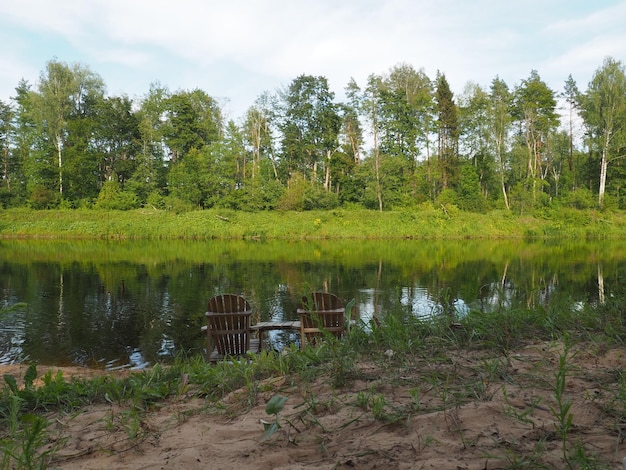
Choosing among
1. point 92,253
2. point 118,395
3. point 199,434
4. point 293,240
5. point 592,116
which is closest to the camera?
point 199,434

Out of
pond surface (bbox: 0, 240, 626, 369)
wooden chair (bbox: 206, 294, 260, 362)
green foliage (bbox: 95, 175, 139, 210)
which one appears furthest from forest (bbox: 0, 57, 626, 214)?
wooden chair (bbox: 206, 294, 260, 362)

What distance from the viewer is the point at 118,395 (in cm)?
332

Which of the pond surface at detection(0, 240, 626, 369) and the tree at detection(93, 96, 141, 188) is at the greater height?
the tree at detection(93, 96, 141, 188)

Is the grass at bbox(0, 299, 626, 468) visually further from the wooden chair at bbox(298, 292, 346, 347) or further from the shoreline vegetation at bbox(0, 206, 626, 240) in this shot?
the shoreline vegetation at bbox(0, 206, 626, 240)

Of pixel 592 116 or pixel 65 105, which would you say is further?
pixel 65 105

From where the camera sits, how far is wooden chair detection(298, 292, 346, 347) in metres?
6.40

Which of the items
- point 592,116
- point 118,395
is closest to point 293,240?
point 592,116

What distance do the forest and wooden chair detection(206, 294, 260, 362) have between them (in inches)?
1267

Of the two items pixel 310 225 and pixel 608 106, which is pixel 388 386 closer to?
pixel 310 225

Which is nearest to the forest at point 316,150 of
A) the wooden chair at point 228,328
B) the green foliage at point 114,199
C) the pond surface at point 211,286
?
the green foliage at point 114,199

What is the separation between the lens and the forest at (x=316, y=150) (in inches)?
1610

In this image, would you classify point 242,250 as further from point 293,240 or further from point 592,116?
point 592,116

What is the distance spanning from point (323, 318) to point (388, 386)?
3647 mm

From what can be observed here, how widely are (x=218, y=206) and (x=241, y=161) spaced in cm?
908
